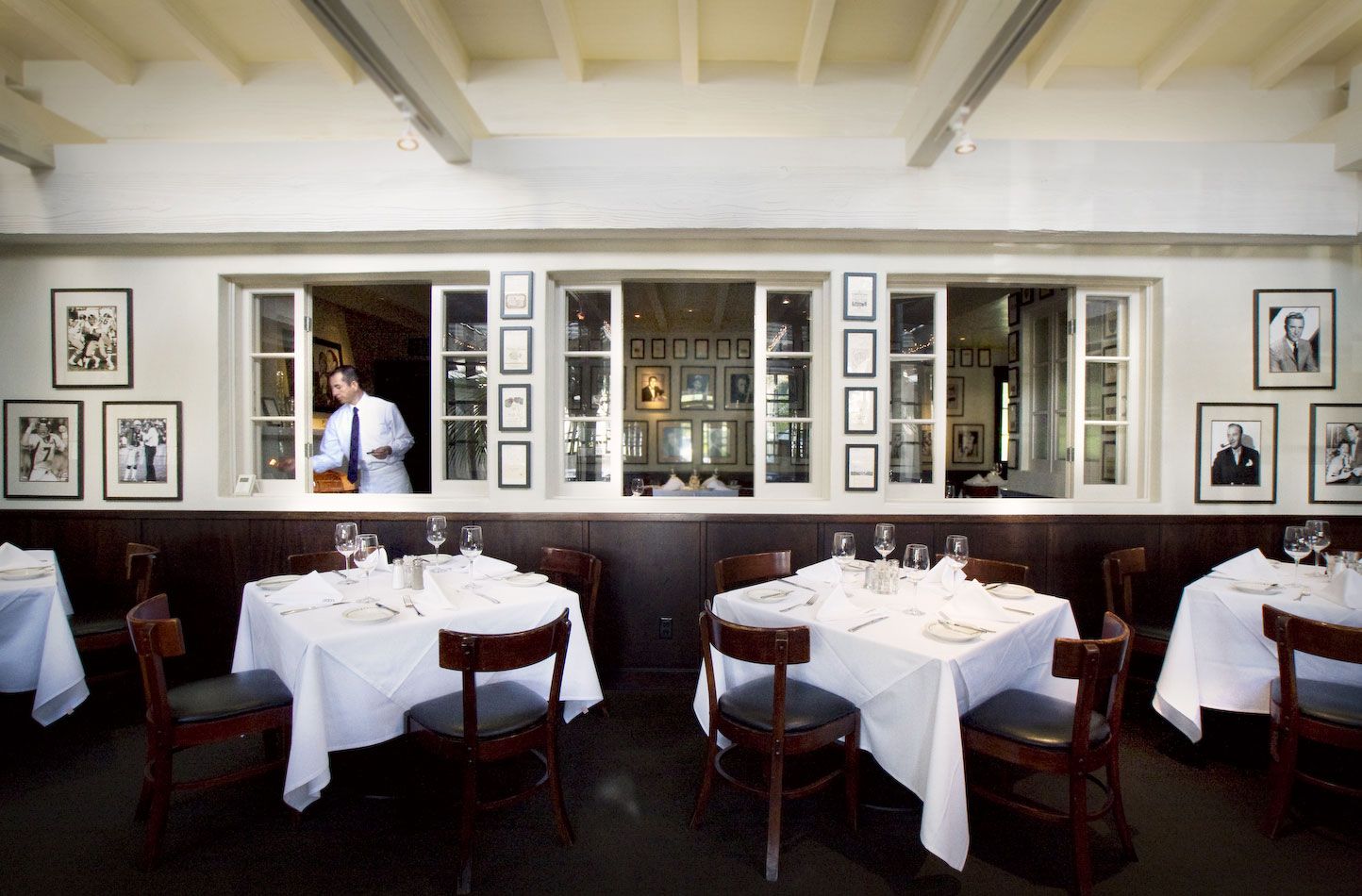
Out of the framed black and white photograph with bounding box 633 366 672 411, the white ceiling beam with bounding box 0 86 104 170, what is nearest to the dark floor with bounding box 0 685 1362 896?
the white ceiling beam with bounding box 0 86 104 170

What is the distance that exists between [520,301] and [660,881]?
3.21 metres

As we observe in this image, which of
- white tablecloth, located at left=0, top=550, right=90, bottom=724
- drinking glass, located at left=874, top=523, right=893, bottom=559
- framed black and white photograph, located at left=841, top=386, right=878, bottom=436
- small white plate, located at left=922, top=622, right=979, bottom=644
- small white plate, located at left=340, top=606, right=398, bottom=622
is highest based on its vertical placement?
framed black and white photograph, located at left=841, top=386, right=878, bottom=436

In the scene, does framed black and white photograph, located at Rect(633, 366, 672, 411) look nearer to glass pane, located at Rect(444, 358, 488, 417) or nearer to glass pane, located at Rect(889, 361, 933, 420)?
glass pane, located at Rect(444, 358, 488, 417)

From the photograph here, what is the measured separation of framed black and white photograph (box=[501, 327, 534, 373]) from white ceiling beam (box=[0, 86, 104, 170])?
2.91 m

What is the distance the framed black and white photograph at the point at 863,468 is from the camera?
4.01 meters

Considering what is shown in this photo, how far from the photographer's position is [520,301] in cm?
398

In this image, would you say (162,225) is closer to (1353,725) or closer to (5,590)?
(5,590)

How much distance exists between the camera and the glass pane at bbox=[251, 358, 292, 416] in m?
4.32

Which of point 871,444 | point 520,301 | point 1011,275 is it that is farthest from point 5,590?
point 1011,275

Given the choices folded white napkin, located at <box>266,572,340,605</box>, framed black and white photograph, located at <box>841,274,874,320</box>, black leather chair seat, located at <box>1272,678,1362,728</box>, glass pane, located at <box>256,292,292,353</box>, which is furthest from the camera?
glass pane, located at <box>256,292,292,353</box>

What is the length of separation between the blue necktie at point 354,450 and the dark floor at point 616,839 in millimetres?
2036

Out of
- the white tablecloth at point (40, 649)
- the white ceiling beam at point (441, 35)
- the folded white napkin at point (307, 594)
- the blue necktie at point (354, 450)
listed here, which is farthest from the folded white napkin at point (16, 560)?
the white ceiling beam at point (441, 35)

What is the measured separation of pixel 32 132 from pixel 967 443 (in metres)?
10.0

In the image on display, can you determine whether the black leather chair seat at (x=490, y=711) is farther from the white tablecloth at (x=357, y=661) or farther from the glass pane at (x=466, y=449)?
the glass pane at (x=466, y=449)
